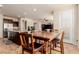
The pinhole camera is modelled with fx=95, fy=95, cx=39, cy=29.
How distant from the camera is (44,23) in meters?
1.82

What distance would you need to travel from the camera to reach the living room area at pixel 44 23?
5.39 feet

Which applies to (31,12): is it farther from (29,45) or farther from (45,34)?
(29,45)

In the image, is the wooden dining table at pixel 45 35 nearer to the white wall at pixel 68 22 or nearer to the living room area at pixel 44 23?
the living room area at pixel 44 23

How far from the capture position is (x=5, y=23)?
72.6 inches

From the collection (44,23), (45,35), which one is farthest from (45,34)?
(44,23)

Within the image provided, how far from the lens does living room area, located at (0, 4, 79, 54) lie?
5.39 feet

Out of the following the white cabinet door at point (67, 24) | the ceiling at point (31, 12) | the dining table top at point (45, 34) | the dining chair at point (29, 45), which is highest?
the ceiling at point (31, 12)

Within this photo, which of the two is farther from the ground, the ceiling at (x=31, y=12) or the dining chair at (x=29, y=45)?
the ceiling at (x=31, y=12)

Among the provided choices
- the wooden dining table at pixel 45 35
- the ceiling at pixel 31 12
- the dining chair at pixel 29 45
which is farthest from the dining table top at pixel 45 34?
the ceiling at pixel 31 12

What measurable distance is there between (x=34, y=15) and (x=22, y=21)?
26 cm

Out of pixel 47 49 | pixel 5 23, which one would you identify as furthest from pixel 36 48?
pixel 5 23
